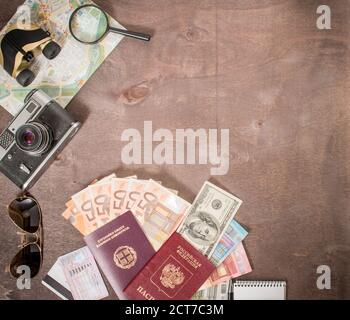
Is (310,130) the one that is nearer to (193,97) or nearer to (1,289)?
(193,97)

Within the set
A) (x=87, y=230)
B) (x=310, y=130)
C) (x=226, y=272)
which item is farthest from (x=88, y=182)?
(x=310, y=130)

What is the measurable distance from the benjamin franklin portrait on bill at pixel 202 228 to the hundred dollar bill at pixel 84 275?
1.06ft

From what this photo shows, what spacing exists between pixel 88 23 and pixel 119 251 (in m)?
0.75

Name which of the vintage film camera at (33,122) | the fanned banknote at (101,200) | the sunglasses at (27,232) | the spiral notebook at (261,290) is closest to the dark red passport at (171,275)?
the spiral notebook at (261,290)

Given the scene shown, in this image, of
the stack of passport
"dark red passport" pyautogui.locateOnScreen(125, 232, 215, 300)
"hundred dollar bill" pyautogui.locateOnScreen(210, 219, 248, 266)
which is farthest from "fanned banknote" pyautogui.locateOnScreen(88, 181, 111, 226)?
"hundred dollar bill" pyautogui.locateOnScreen(210, 219, 248, 266)

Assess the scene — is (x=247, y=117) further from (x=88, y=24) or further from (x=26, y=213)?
(x=26, y=213)

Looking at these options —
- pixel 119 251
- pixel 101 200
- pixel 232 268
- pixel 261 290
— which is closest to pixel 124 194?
pixel 101 200

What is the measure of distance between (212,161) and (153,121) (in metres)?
0.23

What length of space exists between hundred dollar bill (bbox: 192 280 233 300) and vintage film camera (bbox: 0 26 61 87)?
2.91 ft

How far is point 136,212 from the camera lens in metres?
1.47

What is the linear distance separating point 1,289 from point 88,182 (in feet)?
1.48
